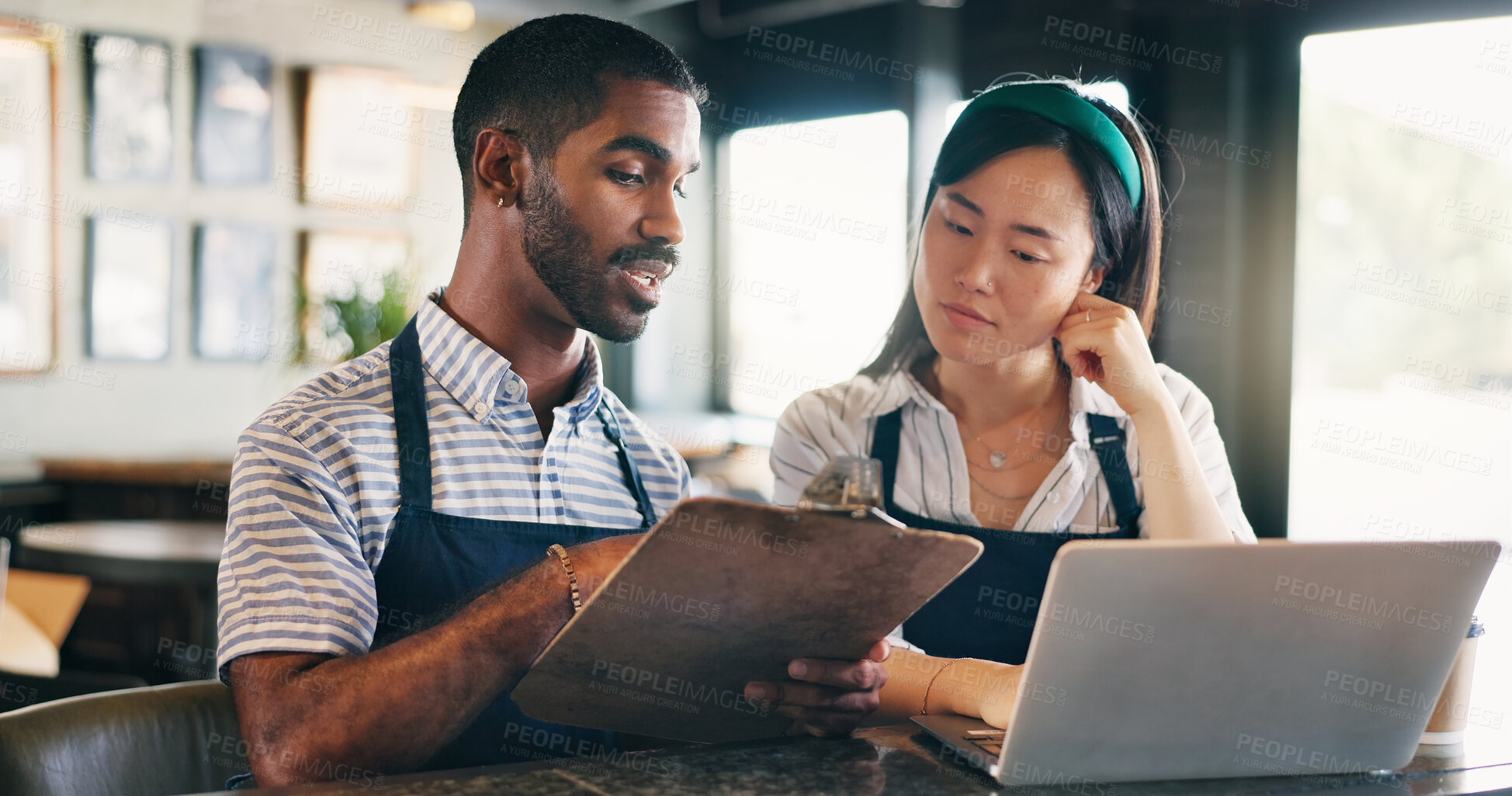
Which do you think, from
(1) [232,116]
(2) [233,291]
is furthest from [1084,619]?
(1) [232,116]

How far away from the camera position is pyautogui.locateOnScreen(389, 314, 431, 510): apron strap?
Answer: 136cm

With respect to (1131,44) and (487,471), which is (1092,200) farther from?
(1131,44)

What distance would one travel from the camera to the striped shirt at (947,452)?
172cm

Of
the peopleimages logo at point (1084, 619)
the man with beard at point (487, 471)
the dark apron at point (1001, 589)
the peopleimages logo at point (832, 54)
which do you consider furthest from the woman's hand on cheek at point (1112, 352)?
the peopleimages logo at point (832, 54)

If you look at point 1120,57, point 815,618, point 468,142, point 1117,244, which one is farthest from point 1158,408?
point 1120,57

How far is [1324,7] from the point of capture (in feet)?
10.9

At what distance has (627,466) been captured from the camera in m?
1.65

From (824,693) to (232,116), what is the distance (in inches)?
A: 182

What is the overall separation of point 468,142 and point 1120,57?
9.19 feet

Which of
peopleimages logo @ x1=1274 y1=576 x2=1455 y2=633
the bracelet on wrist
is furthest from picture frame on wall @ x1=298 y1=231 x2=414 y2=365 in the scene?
peopleimages logo @ x1=1274 y1=576 x2=1455 y2=633

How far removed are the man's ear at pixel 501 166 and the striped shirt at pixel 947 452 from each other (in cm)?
53

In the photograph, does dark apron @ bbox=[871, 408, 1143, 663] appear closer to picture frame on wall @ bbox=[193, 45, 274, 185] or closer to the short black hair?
the short black hair

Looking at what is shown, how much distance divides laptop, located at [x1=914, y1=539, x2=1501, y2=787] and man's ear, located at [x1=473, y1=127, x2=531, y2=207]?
88cm

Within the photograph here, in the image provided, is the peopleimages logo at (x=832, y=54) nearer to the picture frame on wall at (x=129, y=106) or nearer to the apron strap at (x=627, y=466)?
the picture frame on wall at (x=129, y=106)
